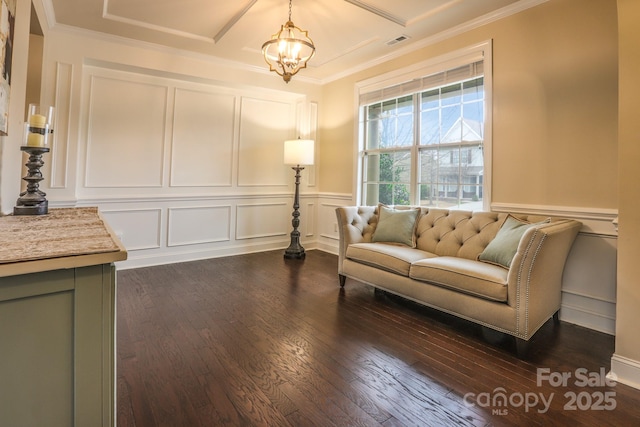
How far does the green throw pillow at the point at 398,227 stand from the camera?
3.15m

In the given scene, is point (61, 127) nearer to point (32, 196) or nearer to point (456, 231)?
point (32, 196)

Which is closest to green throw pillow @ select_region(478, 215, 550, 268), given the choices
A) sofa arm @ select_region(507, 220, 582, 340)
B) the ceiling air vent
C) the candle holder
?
sofa arm @ select_region(507, 220, 582, 340)

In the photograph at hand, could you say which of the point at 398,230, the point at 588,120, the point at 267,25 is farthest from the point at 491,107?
the point at 267,25

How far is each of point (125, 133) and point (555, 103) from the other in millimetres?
4317

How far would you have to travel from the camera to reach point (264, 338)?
2.22 metres

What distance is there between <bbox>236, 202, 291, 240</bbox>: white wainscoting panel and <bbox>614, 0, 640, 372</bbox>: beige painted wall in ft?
13.0

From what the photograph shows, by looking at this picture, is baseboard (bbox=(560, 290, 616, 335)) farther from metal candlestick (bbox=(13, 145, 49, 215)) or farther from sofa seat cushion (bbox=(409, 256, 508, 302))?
metal candlestick (bbox=(13, 145, 49, 215))

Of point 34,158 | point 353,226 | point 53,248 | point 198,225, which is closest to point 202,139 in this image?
point 198,225

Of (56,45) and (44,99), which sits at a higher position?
(56,45)

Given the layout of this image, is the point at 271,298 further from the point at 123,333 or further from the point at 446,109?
the point at 446,109

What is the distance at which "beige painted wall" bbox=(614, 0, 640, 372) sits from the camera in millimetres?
1735

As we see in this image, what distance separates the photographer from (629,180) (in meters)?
1.76

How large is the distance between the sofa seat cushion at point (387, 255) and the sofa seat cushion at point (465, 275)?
101 mm

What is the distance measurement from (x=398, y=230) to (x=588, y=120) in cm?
167
